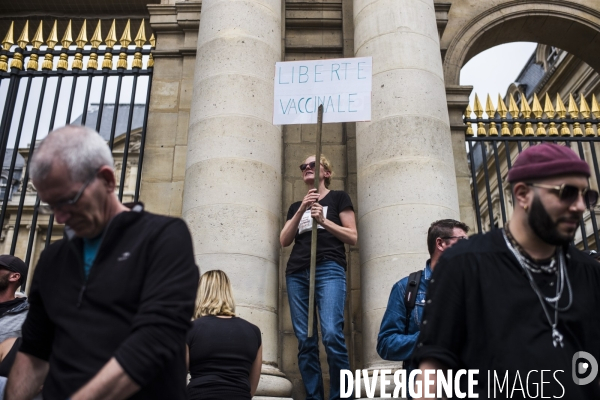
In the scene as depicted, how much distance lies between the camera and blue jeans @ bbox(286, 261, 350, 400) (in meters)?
4.78

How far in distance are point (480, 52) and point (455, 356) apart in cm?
802

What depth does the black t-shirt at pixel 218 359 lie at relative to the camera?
12.0 ft

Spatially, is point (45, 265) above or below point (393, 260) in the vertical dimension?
below

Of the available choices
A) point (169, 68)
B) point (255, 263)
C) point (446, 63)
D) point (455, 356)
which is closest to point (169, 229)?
point (455, 356)

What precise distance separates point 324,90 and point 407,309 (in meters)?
2.33

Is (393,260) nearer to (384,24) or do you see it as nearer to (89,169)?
(384,24)

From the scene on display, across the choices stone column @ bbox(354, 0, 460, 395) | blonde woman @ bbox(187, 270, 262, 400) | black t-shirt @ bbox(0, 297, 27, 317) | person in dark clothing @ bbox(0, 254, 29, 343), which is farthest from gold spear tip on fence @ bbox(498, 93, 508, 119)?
black t-shirt @ bbox(0, 297, 27, 317)

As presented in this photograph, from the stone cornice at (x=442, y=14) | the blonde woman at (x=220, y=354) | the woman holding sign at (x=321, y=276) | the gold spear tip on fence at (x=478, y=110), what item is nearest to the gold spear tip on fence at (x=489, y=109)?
the gold spear tip on fence at (x=478, y=110)

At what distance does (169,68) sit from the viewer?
25.9ft

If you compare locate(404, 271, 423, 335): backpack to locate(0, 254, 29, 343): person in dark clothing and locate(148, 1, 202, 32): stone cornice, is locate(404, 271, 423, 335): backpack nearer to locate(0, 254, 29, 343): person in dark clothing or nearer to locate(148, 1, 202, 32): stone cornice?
locate(0, 254, 29, 343): person in dark clothing

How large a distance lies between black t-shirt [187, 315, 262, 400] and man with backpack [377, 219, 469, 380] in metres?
0.78

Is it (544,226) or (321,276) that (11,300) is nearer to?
(321,276)

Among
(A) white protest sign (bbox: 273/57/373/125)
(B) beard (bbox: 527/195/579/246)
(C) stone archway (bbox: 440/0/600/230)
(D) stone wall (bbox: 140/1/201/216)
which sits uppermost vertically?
(C) stone archway (bbox: 440/0/600/230)

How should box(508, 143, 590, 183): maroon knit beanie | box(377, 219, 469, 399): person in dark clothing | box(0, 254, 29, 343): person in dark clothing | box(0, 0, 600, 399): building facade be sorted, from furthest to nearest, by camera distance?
box(0, 0, 600, 399): building facade
box(0, 254, 29, 343): person in dark clothing
box(377, 219, 469, 399): person in dark clothing
box(508, 143, 590, 183): maroon knit beanie
